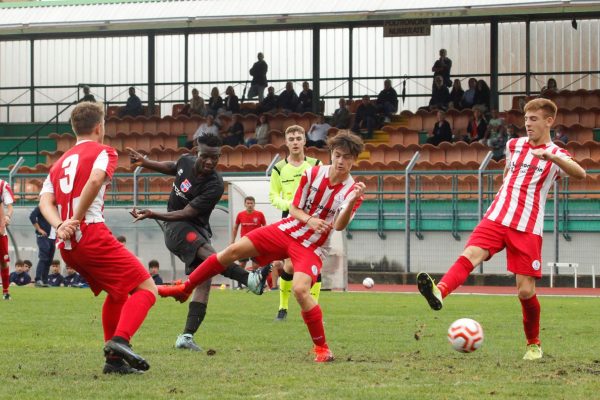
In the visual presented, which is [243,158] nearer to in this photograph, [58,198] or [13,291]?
[13,291]

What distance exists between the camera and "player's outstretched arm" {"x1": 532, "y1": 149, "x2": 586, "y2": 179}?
344 inches

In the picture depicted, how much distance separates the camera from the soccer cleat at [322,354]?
895 centimetres

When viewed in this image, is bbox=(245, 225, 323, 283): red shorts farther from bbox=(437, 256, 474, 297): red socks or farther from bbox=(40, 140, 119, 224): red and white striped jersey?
bbox=(40, 140, 119, 224): red and white striped jersey

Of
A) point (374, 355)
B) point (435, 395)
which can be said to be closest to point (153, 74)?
point (374, 355)

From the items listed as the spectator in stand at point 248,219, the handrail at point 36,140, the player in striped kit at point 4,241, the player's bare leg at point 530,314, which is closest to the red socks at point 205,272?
the player's bare leg at point 530,314

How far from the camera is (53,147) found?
3406 cm

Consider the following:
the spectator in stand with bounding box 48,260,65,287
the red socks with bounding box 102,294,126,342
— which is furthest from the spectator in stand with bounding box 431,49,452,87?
the red socks with bounding box 102,294,126,342

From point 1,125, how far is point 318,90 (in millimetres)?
10874

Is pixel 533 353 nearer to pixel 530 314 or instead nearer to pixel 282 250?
pixel 530 314

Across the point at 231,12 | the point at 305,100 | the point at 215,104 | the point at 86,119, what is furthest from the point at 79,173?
the point at 215,104

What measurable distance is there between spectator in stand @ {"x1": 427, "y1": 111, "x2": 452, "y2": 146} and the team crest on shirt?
18.4 metres

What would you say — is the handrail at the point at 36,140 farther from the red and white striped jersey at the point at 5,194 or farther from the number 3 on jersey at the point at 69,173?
the number 3 on jersey at the point at 69,173

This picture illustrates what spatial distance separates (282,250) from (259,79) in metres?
24.2

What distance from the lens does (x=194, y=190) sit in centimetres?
1032
